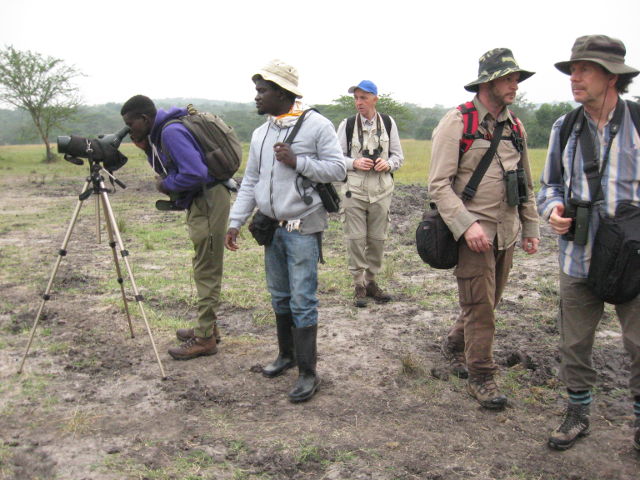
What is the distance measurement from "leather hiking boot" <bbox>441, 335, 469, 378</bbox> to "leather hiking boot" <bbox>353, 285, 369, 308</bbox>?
134cm

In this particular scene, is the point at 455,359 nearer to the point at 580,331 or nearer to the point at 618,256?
the point at 580,331

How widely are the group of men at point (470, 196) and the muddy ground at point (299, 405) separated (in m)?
0.21

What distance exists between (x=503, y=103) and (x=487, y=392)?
A: 1.86 meters

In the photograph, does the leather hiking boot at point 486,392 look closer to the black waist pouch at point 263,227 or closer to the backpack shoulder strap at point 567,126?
the backpack shoulder strap at point 567,126

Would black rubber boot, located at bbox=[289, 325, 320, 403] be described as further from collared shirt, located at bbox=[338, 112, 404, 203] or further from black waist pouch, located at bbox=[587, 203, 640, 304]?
collared shirt, located at bbox=[338, 112, 404, 203]

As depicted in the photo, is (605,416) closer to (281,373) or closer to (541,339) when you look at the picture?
(541,339)

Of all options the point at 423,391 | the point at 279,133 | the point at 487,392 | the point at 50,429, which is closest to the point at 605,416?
the point at 487,392

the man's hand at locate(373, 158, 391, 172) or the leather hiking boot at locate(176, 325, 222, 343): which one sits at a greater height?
the man's hand at locate(373, 158, 391, 172)

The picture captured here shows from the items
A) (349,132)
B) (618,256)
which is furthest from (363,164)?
(618,256)

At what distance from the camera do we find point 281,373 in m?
4.24

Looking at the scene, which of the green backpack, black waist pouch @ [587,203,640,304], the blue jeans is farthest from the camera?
the green backpack

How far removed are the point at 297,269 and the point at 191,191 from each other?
1.18m

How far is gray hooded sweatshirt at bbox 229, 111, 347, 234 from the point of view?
3711 millimetres

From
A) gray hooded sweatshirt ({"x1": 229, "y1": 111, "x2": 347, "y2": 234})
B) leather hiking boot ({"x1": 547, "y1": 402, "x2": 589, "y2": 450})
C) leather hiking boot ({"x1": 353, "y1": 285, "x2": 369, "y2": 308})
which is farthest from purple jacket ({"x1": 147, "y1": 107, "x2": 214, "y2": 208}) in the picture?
leather hiking boot ({"x1": 547, "y1": 402, "x2": 589, "y2": 450})
